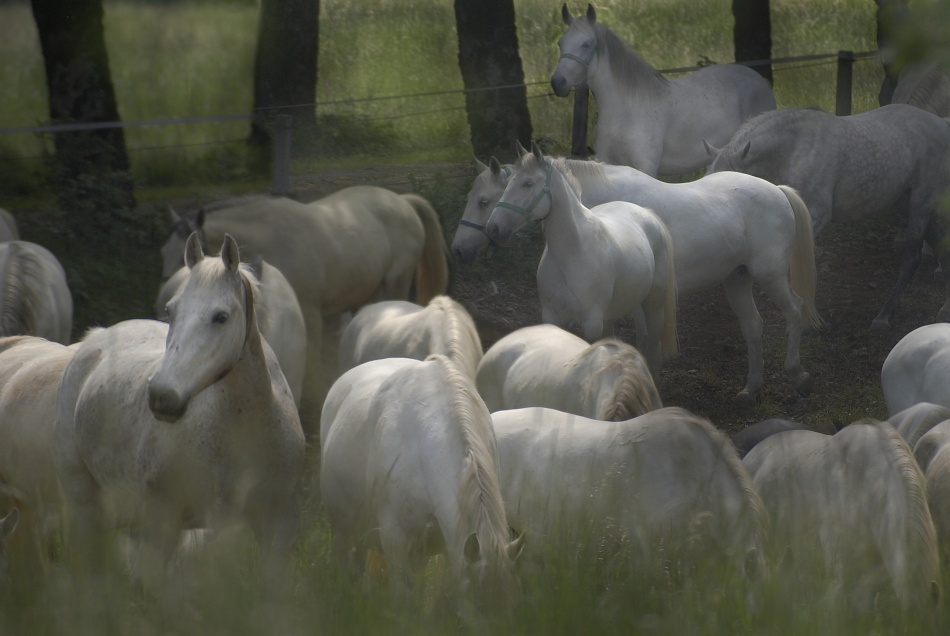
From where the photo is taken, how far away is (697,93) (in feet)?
35.7

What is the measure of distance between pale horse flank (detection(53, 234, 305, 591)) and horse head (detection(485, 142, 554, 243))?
323 centimetres

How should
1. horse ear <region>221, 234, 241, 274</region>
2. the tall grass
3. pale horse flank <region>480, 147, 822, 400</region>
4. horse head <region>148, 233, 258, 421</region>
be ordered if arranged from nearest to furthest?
horse head <region>148, 233, 258, 421</region>, horse ear <region>221, 234, 241, 274</region>, pale horse flank <region>480, 147, 822, 400</region>, the tall grass

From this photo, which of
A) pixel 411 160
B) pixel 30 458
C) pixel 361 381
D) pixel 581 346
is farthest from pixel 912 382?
pixel 411 160

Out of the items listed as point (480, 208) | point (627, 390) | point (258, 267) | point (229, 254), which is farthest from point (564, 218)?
point (229, 254)

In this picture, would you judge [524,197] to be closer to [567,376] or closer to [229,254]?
[567,376]

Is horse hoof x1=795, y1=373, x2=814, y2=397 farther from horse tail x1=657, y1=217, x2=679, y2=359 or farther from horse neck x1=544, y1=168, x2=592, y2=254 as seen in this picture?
horse neck x1=544, y1=168, x2=592, y2=254

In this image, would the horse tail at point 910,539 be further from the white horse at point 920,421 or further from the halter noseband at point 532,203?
the halter noseband at point 532,203

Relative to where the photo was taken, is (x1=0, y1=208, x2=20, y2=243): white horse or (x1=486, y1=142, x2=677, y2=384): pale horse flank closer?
(x1=486, y1=142, x2=677, y2=384): pale horse flank

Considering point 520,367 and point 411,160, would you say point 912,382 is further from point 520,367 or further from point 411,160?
point 411,160

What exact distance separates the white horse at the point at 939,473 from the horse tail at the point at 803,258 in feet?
13.5

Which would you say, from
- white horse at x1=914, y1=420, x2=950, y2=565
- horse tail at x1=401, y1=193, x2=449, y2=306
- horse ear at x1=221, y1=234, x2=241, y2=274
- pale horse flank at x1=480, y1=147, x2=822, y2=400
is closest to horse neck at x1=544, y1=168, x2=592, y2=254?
pale horse flank at x1=480, y1=147, x2=822, y2=400

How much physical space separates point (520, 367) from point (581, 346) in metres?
0.36

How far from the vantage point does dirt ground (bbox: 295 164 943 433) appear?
8.70 metres

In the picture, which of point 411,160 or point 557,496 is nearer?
point 557,496
